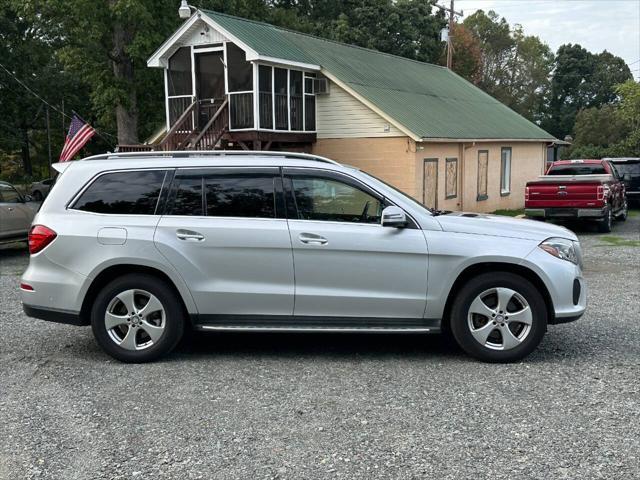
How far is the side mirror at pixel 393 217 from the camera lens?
17.8 ft

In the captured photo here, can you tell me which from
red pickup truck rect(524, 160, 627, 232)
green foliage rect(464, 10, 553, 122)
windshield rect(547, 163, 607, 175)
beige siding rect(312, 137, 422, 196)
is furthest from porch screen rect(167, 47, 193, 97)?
green foliage rect(464, 10, 553, 122)

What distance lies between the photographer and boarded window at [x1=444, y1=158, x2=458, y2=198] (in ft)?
68.1

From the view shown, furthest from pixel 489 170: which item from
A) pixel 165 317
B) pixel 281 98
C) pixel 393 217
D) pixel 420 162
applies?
pixel 165 317

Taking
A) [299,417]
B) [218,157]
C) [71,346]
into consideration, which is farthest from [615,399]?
[71,346]

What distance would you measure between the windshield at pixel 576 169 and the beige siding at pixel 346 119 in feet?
15.3

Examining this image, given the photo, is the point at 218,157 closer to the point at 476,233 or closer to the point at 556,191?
the point at 476,233

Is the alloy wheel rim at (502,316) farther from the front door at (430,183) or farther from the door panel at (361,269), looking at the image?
the front door at (430,183)

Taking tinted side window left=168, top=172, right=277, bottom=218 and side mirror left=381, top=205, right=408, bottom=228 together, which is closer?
side mirror left=381, top=205, right=408, bottom=228

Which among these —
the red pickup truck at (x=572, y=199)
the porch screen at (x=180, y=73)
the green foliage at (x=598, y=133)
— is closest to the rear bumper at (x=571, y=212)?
the red pickup truck at (x=572, y=199)

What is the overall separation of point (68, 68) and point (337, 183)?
22.1 m

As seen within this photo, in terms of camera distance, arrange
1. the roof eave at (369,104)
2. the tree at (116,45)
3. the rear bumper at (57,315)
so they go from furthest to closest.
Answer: the tree at (116,45) < the roof eave at (369,104) < the rear bumper at (57,315)

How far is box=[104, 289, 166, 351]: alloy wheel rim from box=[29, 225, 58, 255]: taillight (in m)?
0.76

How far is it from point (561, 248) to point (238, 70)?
49.5 feet

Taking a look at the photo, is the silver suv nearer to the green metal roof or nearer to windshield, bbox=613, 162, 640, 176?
the green metal roof
